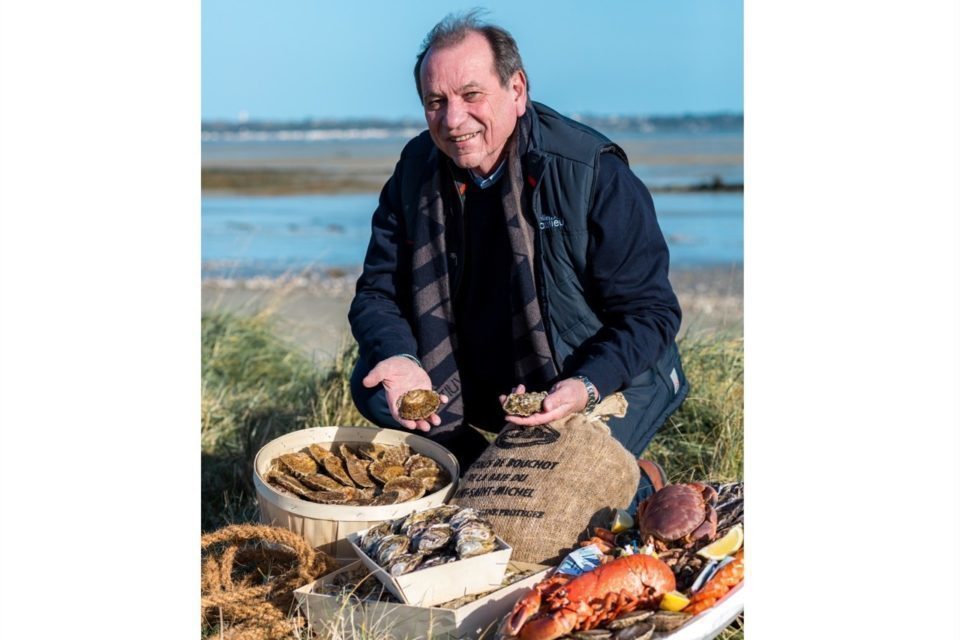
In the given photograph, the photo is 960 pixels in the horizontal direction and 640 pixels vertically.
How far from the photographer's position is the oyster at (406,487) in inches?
139

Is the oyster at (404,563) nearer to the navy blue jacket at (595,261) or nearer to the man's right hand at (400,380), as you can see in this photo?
the man's right hand at (400,380)

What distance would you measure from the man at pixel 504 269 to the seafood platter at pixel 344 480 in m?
0.14

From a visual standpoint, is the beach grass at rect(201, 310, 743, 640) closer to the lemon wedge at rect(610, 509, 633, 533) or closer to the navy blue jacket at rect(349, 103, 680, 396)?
the navy blue jacket at rect(349, 103, 680, 396)

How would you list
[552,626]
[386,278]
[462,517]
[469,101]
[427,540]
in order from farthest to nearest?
[386,278], [469,101], [462,517], [427,540], [552,626]

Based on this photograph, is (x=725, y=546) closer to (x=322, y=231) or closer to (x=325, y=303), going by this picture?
(x=325, y=303)

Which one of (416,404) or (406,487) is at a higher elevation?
(416,404)

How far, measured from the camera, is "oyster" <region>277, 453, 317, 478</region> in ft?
12.3

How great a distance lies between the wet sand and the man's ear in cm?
202

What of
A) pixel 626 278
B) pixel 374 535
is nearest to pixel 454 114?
pixel 626 278

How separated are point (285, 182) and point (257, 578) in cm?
2030

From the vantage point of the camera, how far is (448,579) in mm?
3066
